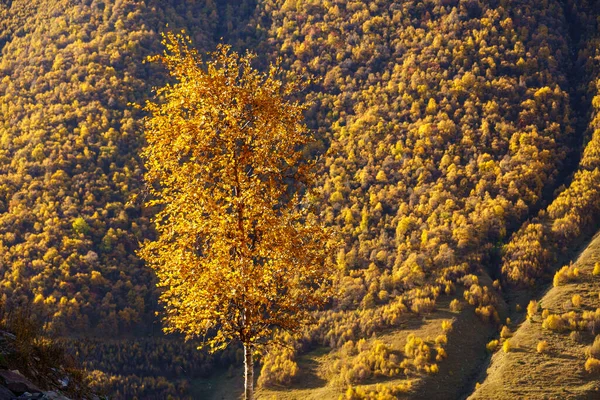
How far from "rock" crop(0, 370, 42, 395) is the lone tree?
533 centimetres

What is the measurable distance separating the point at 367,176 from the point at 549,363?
3895 cm

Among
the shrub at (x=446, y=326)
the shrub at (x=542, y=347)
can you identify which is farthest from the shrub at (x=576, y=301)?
the shrub at (x=446, y=326)

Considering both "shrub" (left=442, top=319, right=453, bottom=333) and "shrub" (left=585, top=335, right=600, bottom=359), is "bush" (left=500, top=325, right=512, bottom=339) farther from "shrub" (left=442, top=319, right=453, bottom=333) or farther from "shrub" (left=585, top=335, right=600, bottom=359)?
"shrub" (left=585, top=335, right=600, bottom=359)

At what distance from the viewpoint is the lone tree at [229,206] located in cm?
1708

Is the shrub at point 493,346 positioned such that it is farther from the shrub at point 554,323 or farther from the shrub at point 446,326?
the shrub at point 554,323

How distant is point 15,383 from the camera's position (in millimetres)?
11688

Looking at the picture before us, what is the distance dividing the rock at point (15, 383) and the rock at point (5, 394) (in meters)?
0.26

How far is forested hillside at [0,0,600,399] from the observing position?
73.4 m

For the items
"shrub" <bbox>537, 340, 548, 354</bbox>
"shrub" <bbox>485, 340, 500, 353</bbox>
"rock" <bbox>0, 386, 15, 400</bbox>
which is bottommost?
"rock" <bbox>0, 386, 15, 400</bbox>

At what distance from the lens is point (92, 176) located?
88.1 m

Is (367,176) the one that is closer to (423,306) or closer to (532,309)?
(423,306)

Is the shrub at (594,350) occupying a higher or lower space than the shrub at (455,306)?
lower

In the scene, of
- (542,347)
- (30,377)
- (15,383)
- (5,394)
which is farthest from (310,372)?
(5,394)

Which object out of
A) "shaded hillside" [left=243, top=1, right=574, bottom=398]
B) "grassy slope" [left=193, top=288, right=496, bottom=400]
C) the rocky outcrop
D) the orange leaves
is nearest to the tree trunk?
the orange leaves
